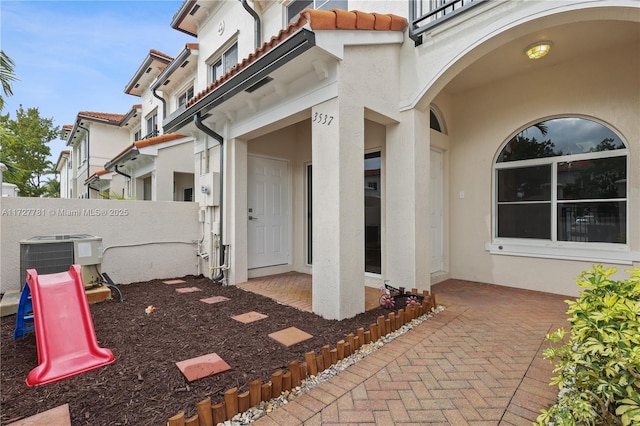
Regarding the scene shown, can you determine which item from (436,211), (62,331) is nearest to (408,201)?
(436,211)

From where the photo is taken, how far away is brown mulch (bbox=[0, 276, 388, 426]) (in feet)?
7.25

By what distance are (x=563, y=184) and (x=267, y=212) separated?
604cm

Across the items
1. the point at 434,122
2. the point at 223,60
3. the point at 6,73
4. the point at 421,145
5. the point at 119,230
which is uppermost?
the point at 223,60

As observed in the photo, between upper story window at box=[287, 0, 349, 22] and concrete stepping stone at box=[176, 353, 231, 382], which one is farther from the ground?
upper story window at box=[287, 0, 349, 22]

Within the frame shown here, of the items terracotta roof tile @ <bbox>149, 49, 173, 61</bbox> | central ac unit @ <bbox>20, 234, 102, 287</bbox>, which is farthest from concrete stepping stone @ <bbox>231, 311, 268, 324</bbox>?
terracotta roof tile @ <bbox>149, 49, 173, 61</bbox>

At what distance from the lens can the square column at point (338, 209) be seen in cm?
390

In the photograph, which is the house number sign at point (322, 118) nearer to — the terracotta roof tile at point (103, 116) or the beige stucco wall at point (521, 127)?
the beige stucco wall at point (521, 127)

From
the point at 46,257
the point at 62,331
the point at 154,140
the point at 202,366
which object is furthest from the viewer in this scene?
the point at 154,140

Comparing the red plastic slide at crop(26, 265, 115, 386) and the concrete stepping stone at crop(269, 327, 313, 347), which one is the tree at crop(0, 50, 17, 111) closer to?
the red plastic slide at crop(26, 265, 115, 386)

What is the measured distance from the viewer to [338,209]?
12.7 ft

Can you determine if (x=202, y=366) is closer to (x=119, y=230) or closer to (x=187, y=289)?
(x=187, y=289)

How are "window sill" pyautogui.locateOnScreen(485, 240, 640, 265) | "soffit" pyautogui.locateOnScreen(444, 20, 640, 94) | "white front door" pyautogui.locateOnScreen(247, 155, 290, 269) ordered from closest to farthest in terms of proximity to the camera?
"soffit" pyautogui.locateOnScreen(444, 20, 640, 94) → "window sill" pyautogui.locateOnScreen(485, 240, 640, 265) → "white front door" pyautogui.locateOnScreen(247, 155, 290, 269)

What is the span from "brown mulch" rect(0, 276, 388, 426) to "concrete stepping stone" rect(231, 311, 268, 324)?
104 millimetres

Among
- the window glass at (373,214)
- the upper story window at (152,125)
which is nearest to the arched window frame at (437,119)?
the window glass at (373,214)
